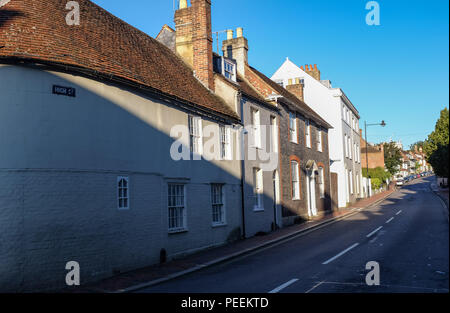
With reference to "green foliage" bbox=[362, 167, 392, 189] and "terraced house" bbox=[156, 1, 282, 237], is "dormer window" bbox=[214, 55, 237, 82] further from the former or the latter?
"green foliage" bbox=[362, 167, 392, 189]

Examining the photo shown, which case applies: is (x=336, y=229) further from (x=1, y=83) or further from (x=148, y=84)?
(x=1, y=83)

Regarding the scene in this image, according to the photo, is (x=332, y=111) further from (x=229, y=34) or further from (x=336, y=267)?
(x=336, y=267)

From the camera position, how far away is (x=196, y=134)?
15.9 meters

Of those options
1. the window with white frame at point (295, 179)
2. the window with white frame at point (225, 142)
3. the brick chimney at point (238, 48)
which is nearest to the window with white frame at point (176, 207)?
the window with white frame at point (225, 142)

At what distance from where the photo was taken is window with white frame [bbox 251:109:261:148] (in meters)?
20.8

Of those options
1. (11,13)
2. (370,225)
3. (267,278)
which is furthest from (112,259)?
(370,225)

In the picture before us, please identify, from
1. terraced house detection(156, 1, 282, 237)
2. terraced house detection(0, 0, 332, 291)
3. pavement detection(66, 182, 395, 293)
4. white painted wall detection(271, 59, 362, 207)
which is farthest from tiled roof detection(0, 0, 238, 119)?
white painted wall detection(271, 59, 362, 207)

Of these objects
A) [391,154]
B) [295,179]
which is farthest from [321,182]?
[391,154]

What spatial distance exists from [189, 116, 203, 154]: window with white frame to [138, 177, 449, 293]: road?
15.2 feet

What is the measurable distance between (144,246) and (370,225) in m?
13.0

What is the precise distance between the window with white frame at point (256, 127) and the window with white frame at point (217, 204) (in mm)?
4435

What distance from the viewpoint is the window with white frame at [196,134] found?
15656mm

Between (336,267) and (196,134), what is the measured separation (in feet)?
25.2

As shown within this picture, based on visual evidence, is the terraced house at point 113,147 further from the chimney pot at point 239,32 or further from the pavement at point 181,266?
the chimney pot at point 239,32
